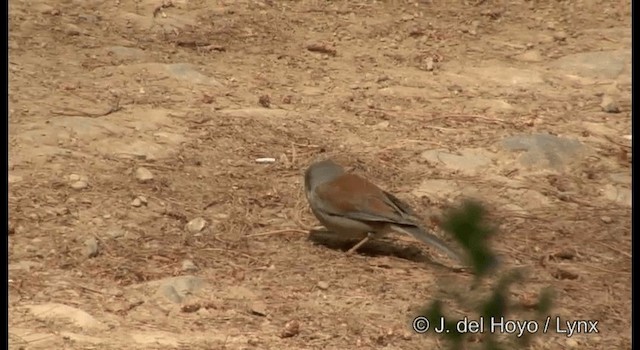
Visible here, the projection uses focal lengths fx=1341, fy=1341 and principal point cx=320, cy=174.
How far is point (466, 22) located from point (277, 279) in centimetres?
473

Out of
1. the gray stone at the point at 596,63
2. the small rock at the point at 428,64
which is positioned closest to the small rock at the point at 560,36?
the gray stone at the point at 596,63

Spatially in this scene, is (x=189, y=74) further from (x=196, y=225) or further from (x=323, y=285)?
(x=323, y=285)

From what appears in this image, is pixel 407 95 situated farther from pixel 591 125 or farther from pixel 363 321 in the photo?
pixel 363 321

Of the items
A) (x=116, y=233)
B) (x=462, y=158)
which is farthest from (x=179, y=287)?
(x=462, y=158)

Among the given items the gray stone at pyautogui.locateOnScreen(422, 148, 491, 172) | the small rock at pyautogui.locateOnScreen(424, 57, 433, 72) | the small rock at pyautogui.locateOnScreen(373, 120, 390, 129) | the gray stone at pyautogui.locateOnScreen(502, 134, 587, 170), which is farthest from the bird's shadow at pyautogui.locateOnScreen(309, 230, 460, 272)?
the small rock at pyautogui.locateOnScreen(424, 57, 433, 72)

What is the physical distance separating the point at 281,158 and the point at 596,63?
305 centimetres

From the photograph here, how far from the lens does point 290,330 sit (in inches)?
222

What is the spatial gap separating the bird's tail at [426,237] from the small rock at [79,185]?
1630mm

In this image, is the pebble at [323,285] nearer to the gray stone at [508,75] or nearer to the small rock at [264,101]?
the small rock at [264,101]

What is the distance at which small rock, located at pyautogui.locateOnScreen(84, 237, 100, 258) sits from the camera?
6285mm

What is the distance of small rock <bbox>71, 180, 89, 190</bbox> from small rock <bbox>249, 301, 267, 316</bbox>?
1.47 m

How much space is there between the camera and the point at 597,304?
6.27 metres

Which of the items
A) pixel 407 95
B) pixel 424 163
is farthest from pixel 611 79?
pixel 424 163

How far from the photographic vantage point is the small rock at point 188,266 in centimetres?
622
